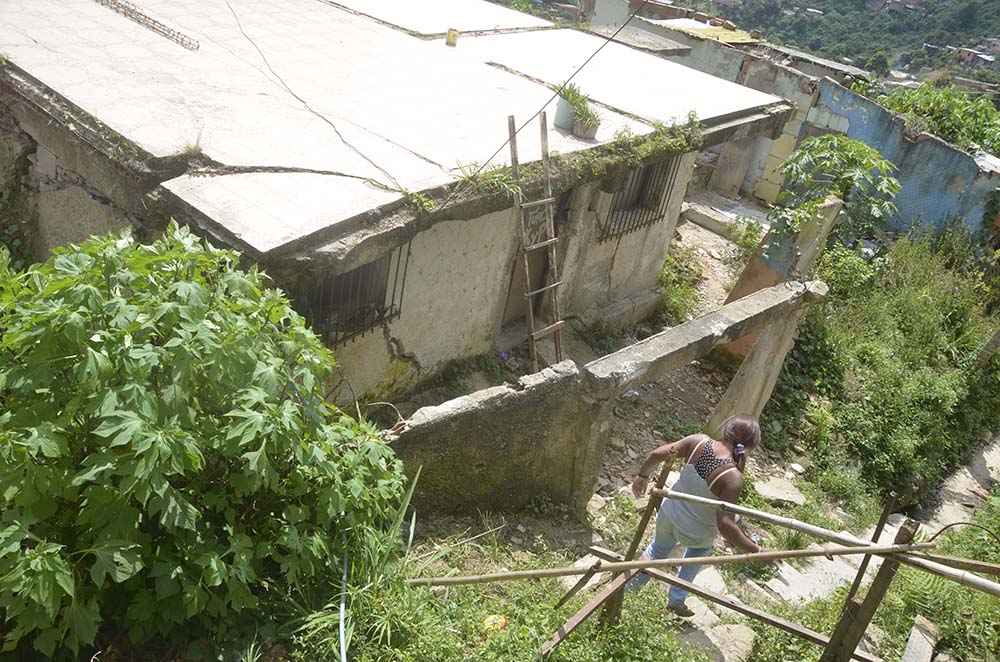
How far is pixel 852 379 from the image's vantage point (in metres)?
9.55

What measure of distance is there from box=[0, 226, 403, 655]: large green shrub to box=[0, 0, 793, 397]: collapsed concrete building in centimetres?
121

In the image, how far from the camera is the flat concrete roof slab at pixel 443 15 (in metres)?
9.52

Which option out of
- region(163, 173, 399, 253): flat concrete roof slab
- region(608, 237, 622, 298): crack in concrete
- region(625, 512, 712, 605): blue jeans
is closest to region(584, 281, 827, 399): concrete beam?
region(625, 512, 712, 605): blue jeans

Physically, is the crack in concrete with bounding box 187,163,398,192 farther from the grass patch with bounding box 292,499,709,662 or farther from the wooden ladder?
the grass patch with bounding box 292,499,709,662

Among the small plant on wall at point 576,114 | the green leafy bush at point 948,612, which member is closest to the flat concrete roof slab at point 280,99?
the small plant on wall at point 576,114

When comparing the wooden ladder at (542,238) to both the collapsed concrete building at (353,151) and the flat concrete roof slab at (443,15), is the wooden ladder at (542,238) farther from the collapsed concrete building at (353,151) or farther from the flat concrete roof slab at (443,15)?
the flat concrete roof slab at (443,15)

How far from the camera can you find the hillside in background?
1553 inches

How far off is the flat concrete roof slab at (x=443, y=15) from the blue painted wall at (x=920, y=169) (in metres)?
5.85

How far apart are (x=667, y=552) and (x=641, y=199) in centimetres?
492

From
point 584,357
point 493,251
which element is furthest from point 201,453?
point 584,357

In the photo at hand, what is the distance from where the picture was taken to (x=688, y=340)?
6344mm

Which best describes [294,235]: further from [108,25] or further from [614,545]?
[108,25]

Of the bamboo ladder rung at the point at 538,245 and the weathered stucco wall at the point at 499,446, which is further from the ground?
the bamboo ladder rung at the point at 538,245

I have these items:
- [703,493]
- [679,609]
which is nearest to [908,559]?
[703,493]
